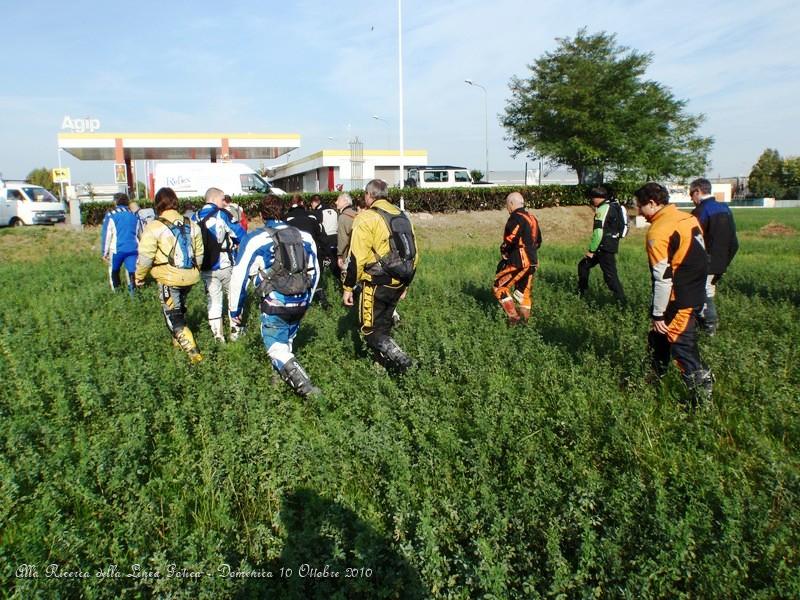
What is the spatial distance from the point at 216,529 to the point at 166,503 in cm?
42

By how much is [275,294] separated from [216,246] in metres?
2.19

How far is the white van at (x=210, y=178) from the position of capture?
22812 millimetres

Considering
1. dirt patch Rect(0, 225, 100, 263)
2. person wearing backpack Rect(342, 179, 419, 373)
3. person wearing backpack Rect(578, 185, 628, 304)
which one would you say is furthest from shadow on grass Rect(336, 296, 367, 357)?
dirt patch Rect(0, 225, 100, 263)

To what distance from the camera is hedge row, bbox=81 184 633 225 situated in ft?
65.5

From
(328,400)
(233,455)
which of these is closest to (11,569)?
(233,455)

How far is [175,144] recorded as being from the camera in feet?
123

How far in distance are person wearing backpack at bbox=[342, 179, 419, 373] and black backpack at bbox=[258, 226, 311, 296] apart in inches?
22.6

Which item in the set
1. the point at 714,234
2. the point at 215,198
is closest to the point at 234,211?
the point at 215,198

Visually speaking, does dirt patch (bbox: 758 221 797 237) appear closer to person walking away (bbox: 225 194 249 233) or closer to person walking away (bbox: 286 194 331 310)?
person walking away (bbox: 286 194 331 310)

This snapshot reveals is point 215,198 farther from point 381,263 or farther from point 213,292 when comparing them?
point 381,263

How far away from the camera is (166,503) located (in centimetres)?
341

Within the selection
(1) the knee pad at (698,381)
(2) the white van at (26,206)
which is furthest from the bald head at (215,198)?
(2) the white van at (26,206)

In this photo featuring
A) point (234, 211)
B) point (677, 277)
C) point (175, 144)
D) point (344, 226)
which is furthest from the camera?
point (175, 144)

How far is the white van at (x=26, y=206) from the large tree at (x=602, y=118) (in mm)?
22750
